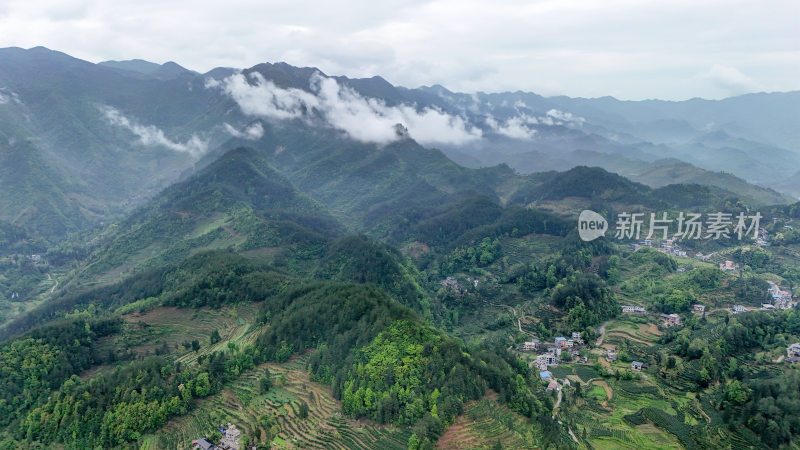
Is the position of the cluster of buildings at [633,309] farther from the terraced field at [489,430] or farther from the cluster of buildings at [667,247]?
the terraced field at [489,430]

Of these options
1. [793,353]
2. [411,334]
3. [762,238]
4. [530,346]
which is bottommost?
[530,346]

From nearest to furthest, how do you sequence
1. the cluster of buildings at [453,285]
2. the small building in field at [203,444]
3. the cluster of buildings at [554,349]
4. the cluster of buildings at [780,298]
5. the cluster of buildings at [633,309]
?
the small building in field at [203,444]
the cluster of buildings at [554,349]
the cluster of buildings at [780,298]
the cluster of buildings at [633,309]
the cluster of buildings at [453,285]

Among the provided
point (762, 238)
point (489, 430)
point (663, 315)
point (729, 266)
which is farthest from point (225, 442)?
point (762, 238)

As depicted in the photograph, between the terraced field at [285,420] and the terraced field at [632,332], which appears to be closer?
the terraced field at [285,420]

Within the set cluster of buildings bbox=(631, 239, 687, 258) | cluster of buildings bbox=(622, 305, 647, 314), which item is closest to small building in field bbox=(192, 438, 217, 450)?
cluster of buildings bbox=(622, 305, 647, 314)

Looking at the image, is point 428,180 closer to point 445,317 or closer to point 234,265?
point 445,317

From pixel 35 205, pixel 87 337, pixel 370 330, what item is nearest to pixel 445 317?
pixel 370 330

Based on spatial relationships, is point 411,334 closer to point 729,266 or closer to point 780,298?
point 780,298

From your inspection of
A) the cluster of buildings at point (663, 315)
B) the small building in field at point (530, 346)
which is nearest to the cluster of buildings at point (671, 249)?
the cluster of buildings at point (663, 315)

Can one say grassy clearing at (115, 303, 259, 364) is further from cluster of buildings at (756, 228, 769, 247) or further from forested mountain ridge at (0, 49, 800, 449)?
cluster of buildings at (756, 228, 769, 247)
